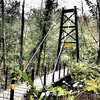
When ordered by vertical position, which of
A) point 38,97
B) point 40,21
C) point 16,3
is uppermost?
point 16,3

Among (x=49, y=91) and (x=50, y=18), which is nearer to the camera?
(x=49, y=91)

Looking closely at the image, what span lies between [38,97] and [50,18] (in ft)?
21.3

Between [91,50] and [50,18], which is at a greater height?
[50,18]

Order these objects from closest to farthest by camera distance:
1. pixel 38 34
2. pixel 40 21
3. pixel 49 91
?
pixel 49 91 < pixel 40 21 < pixel 38 34

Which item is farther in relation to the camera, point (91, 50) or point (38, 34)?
point (38, 34)

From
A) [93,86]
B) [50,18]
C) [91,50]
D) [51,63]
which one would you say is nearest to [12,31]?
[50,18]

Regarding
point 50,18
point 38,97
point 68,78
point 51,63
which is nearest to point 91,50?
point 68,78

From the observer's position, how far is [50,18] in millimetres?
8375

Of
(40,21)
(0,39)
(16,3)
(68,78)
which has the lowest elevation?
(68,78)

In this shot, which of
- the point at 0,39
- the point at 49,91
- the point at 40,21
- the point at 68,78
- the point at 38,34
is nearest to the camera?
the point at 49,91

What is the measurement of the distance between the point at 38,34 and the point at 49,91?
6814 millimetres

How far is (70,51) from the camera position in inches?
399

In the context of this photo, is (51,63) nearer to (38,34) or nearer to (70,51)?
(70,51)

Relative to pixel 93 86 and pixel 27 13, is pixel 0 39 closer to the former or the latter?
pixel 27 13
